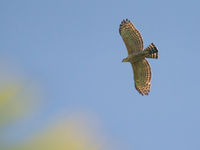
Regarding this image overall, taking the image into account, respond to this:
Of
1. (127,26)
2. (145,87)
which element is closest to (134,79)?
(145,87)

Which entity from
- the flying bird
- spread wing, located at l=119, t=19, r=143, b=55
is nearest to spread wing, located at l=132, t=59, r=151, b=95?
the flying bird

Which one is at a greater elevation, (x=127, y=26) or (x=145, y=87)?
(x=127, y=26)

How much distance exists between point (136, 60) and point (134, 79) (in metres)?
1.16

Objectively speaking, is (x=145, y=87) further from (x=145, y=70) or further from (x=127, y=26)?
(x=127, y=26)

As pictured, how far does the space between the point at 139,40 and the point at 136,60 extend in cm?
90

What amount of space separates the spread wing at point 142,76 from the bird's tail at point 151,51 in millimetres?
716

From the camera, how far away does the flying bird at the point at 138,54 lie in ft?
86.4

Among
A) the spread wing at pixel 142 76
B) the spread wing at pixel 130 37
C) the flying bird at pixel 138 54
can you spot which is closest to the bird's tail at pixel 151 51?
the flying bird at pixel 138 54

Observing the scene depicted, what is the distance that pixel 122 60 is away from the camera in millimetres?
27062

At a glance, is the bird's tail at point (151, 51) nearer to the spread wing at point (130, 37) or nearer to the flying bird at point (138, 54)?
the flying bird at point (138, 54)

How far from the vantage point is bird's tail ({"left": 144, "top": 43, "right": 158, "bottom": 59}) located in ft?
85.3

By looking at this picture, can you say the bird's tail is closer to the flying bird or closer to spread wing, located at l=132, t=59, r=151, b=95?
the flying bird

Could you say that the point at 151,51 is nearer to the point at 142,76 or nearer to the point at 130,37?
the point at 130,37

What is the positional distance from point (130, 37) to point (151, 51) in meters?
1.15
